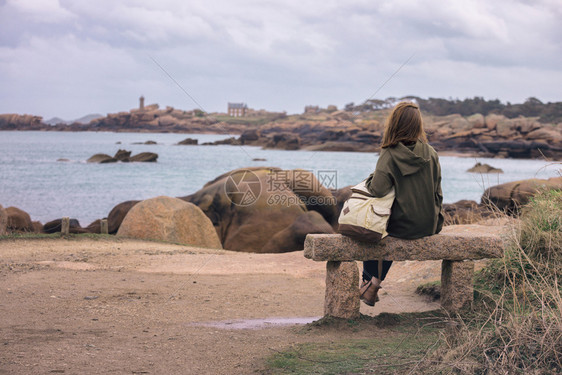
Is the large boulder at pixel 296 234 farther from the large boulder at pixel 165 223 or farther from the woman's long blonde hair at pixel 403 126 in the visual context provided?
the woman's long blonde hair at pixel 403 126

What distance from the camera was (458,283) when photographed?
19.9 ft

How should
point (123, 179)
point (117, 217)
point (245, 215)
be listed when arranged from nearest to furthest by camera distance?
point (245, 215) < point (117, 217) < point (123, 179)

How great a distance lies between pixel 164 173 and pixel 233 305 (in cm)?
4214

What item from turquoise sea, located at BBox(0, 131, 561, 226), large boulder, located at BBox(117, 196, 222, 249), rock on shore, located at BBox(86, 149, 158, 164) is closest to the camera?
large boulder, located at BBox(117, 196, 222, 249)

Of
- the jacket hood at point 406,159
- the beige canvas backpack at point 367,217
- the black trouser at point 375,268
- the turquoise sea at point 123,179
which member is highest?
Answer: the jacket hood at point 406,159

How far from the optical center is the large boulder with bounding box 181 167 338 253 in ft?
46.2

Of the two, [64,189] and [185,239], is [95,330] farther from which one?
[64,189]

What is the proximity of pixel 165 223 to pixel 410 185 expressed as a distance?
8.43m

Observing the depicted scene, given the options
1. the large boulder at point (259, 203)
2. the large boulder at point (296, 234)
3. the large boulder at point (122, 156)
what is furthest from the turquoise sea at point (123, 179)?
the large boulder at point (296, 234)

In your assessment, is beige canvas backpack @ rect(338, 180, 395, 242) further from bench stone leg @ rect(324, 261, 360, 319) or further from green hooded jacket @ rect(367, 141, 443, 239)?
bench stone leg @ rect(324, 261, 360, 319)

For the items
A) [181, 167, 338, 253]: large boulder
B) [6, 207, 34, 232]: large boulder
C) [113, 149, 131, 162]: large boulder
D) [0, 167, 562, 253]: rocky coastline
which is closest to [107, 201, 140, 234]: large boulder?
[0, 167, 562, 253]: rocky coastline

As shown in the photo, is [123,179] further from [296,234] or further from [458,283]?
[458,283]

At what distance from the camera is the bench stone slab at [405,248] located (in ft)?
18.1

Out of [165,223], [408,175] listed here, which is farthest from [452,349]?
[165,223]
